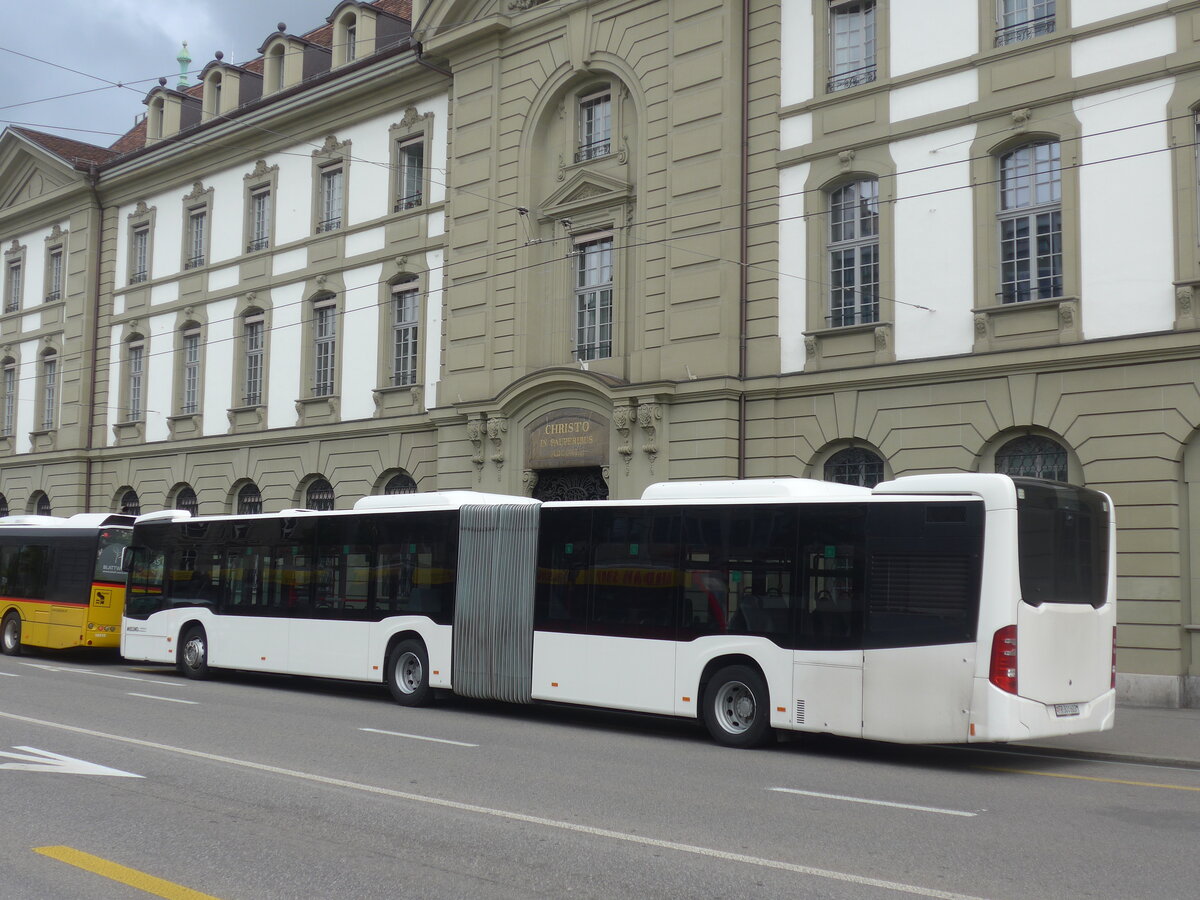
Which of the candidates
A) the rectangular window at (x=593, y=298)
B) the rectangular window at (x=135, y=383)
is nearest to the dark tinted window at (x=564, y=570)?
the rectangular window at (x=593, y=298)

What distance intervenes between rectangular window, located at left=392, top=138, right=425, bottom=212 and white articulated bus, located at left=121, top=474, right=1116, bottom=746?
1137 cm

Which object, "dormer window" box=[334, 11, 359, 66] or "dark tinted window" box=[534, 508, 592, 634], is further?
"dormer window" box=[334, 11, 359, 66]

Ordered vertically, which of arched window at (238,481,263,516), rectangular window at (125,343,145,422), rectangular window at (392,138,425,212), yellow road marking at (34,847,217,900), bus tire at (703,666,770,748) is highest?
rectangular window at (392,138,425,212)

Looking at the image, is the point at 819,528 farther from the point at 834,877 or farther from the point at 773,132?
the point at 773,132

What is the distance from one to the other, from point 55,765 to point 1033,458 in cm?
1390

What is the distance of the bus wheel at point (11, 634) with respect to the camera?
88.9 feet

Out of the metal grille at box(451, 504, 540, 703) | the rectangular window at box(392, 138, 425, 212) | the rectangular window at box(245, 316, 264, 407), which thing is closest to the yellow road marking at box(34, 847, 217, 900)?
the metal grille at box(451, 504, 540, 703)

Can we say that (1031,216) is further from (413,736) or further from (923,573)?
(413,736)

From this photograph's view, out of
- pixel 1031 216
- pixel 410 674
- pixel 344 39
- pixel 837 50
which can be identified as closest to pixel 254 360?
pixel 344 39

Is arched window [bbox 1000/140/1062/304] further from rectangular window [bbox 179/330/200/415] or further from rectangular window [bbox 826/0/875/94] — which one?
rectangular window [bbox 179/330/200/415]

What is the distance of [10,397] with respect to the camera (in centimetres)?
4162

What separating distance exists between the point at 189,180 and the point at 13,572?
41.4ft

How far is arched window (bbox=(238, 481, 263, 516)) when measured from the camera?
32.6 m

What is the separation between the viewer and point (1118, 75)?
1856 centimetres
